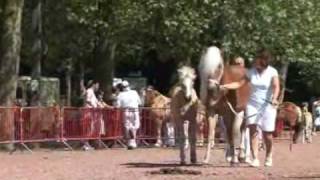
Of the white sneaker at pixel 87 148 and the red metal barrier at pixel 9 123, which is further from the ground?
the red metal barrier at pixel 9 123

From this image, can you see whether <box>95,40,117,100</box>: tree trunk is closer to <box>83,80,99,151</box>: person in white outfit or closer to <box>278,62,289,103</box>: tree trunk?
<box>83,80,99,151</box>: person in white outfit

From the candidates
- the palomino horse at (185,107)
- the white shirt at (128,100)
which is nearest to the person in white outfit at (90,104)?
the white shirt at (128,100)

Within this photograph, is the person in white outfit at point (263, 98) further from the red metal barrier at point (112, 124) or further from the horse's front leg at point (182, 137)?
the red metal barrier at point (112, 124)

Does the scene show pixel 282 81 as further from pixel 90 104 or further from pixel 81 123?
pixel 90 104

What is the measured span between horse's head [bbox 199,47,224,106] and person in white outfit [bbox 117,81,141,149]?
9.98 m

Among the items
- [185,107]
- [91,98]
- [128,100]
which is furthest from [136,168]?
[91,98]

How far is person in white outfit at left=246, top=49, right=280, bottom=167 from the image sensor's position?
52.1 ft

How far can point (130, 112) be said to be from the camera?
26781mm

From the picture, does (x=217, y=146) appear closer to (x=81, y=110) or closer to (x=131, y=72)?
(x=81, y=110)

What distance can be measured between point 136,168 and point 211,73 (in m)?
2.20

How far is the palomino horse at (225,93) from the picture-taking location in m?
15.9

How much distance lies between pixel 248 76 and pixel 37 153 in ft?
30.1

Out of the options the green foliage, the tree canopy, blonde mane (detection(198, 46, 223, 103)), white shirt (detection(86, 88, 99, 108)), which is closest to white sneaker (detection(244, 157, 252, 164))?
blonde mane (detection(198, 46, 223, 103))

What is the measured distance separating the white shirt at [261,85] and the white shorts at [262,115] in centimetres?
10
